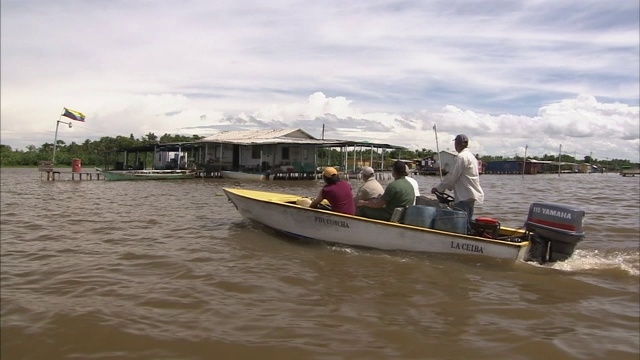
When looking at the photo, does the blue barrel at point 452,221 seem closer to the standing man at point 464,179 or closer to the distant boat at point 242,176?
the standing man at point 464,179

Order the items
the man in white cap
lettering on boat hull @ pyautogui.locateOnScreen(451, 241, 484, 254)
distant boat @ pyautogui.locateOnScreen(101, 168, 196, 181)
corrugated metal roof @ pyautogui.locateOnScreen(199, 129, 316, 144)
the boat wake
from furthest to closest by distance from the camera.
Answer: corrugated metal roof @ pyautogui.locateOnScreen(199, 129, 316, 144), distant boat @ pyautogui.locateOnScreen(101, 168, 196, 181), the man in white cap, the boat wake, lettering on boat hull @ pyautogui.locateOnScreen(451, 241, 484, 254)

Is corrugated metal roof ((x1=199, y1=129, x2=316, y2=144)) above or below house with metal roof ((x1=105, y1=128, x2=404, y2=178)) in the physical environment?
above

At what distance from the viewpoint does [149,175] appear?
1132 inches

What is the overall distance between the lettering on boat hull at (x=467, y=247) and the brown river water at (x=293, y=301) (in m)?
0.18

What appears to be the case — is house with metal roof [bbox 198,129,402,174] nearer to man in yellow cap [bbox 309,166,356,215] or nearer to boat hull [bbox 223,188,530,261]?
boat hull [bbox 223,188,530,261]

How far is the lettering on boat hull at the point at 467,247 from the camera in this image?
6.18m

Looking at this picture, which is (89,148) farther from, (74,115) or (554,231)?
(554,231)

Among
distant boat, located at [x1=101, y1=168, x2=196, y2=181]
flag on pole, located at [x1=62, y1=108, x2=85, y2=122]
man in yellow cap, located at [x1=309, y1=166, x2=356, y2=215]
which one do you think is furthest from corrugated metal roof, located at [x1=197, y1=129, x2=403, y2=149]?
man in yellow cap, located at [x1=309, y1=166, x2=356, y2=215]

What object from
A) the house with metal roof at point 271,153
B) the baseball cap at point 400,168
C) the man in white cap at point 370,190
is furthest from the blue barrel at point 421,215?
the house with metal roof at point 271,153

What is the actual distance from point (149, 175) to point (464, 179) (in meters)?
25.8

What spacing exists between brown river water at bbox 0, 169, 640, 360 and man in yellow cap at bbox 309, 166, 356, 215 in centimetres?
69

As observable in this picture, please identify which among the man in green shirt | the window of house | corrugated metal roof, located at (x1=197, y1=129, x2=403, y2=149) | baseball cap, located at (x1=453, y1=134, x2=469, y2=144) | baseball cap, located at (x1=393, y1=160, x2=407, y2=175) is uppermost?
corrugated metal roof, located at (x1=197, y1=129, x2=403, y2=149)

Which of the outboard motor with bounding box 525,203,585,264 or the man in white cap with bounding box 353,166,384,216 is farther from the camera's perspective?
the man in white cap with bounding box 353,166,384,216

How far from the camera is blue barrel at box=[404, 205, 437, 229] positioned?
21.6 feet
